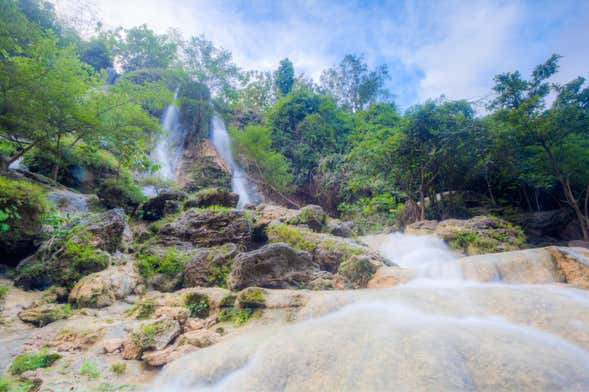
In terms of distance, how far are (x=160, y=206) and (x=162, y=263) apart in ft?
16.2

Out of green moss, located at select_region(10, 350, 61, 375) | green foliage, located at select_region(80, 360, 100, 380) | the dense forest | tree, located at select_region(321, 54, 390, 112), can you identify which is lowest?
green foliage, located at select_region(80, 360, 100, 380)

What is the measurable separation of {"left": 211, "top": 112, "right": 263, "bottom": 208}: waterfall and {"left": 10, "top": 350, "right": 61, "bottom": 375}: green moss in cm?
1654

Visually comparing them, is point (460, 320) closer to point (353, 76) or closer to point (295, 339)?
point (295, 339)

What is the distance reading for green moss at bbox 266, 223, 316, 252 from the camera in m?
7.79

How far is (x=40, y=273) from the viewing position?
5574mm

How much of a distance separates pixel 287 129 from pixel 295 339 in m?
21.4

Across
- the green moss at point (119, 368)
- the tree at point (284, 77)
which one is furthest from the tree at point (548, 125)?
the tree at point (284, 77)

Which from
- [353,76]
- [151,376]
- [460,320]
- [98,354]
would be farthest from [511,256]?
[353,76]

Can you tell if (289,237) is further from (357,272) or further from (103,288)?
(103,288)

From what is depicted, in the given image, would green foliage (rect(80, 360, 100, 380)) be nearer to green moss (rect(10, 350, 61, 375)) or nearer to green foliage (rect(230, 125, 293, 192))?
green moss (rect(10, 350, 61, 375))

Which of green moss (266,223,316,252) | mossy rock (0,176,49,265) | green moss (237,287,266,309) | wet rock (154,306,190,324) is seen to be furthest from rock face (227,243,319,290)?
mossy rock (0,176,49,265)

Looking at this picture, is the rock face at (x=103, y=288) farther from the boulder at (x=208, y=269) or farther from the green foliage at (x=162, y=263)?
the boulder at (x=208, y=269)

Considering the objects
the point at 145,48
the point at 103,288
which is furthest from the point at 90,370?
the point at 145,48

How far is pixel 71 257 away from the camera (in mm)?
5805
